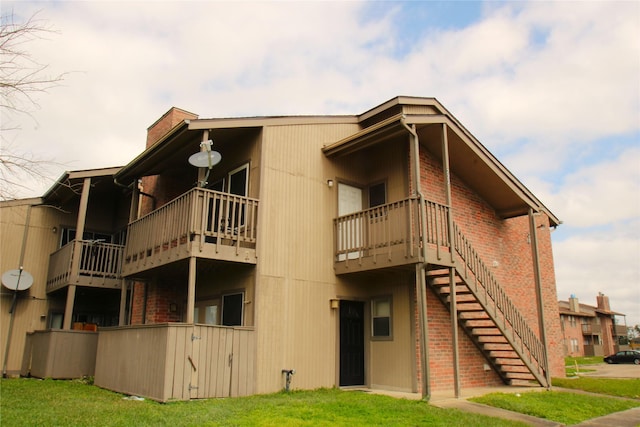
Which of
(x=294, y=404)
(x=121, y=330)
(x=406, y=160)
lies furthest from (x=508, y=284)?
(x=121, y=330)

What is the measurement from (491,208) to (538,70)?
4.25 m

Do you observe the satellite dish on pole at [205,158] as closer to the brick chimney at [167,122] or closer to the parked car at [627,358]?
the brick chimney at [167,122]

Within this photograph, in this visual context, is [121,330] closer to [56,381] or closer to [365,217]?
[56,381]

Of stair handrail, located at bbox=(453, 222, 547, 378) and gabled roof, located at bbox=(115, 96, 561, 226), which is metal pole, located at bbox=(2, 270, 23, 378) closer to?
gabled roof, located at bbox=(115, 96, 561, 226)

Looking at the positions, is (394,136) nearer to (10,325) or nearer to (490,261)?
(490,261)

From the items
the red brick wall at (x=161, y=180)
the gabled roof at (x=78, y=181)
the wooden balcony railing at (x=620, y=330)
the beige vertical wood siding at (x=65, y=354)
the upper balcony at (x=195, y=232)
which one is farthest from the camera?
the wooden balcony railing at (x=620, y=330)

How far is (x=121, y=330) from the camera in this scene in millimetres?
11602

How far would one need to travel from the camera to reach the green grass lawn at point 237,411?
7539 mm

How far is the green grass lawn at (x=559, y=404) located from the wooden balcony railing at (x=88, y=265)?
11418 millimetres

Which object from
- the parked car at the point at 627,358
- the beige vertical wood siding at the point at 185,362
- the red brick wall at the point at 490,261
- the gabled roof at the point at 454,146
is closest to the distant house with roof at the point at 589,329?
the parked car at the point at 627,358

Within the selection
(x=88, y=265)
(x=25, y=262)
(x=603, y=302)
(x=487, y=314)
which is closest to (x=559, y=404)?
(x=487, y=314)

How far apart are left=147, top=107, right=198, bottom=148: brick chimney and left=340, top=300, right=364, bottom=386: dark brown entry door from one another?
28.5 ft

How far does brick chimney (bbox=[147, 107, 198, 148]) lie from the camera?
1734 cm

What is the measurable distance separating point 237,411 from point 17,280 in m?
11.9
